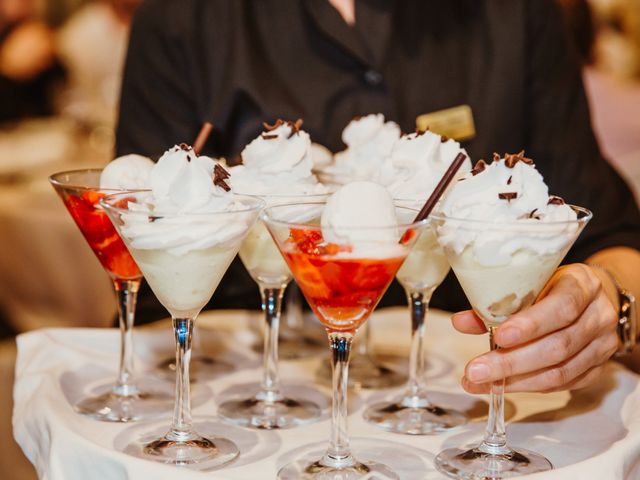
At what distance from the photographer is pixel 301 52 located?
7.73 ft

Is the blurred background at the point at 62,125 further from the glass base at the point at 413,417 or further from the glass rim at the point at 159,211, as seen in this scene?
the glass rim at the point at 159,211

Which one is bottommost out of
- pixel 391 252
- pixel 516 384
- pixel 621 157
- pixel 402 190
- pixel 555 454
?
pixel 555 454

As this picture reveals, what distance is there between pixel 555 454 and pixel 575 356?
0.16m

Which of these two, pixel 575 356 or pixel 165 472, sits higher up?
pixel 575 356

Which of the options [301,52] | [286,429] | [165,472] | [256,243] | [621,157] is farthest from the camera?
[621,157]

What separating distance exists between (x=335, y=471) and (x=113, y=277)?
60 centimetres

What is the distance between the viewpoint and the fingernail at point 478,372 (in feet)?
4.54

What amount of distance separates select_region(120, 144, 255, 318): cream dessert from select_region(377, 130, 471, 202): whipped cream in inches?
13.9

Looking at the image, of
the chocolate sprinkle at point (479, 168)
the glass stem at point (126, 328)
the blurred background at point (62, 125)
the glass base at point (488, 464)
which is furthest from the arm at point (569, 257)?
the blurred background at point (62, 125)

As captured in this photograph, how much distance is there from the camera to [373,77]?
7.69 ft

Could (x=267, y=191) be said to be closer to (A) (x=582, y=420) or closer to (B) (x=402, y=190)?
(B) (x=402, y=190)

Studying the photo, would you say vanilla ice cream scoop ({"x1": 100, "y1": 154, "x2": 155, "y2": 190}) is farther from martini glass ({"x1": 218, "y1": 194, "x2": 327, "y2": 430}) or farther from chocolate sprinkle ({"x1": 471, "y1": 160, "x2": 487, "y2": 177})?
chocolate sprinkle ({"x1": 471, "y1": 160, "x2": 487, "y2": 177})

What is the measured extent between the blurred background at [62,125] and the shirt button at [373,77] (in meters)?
1.68

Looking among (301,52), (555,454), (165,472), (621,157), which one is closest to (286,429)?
(165,472)
